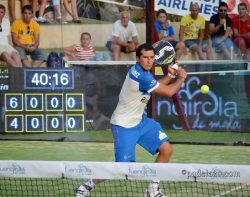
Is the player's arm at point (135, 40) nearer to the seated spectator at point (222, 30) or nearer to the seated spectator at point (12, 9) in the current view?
the seated spectator at point (222, 30)

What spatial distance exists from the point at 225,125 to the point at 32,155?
3642 millimetres

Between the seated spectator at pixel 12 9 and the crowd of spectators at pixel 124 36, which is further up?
the seated spectator at pixel 12 9

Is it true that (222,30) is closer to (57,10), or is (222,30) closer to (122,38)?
(122,38)

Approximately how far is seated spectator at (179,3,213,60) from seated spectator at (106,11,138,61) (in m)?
0.85

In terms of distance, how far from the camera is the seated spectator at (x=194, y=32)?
14438 millimetres

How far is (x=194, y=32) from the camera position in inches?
569

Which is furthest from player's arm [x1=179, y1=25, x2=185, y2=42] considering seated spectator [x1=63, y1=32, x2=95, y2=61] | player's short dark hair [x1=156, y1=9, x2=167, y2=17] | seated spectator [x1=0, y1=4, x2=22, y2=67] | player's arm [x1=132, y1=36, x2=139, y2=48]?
seated spectator [x1=0, y1=4, x2=22, y2=67]

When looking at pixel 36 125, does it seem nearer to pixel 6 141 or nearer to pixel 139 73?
pixel 6 141

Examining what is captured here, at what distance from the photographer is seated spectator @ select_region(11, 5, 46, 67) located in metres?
14.6

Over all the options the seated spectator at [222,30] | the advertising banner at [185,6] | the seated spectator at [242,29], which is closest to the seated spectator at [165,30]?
the advertising banner at [185,6]

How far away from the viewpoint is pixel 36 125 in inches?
568

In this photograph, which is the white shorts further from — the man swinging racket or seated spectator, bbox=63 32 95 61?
the man swinging racket

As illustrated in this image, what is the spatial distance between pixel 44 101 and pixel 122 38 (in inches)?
70.5

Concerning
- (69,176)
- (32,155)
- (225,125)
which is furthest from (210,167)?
(225,125)
